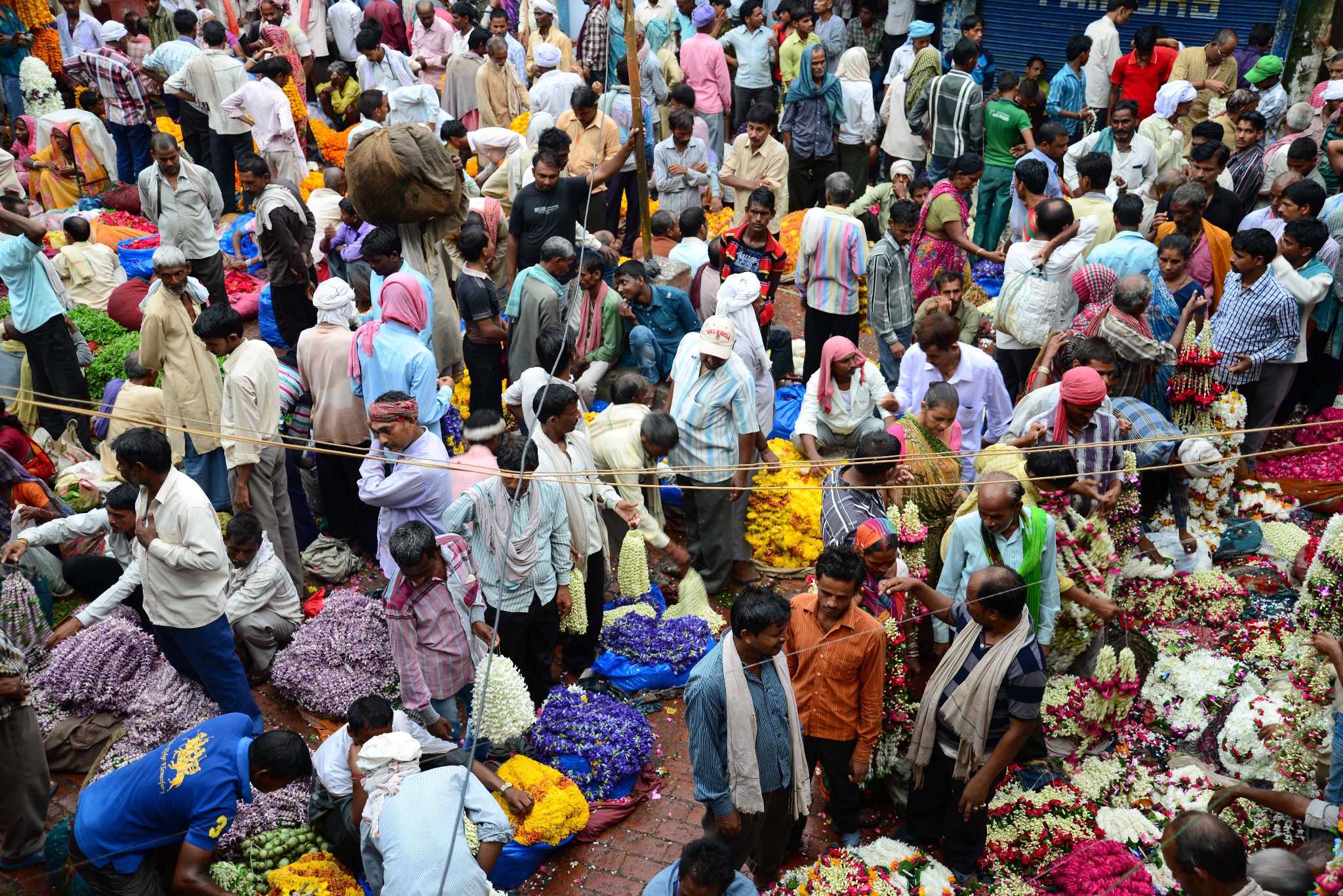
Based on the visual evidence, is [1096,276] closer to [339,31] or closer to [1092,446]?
[1092,446]

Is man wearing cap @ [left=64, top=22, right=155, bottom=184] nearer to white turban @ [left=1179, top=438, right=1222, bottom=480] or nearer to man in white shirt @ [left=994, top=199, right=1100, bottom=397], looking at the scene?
man in white shirt @ [left=994, top=199, right=1100, bottom=397]

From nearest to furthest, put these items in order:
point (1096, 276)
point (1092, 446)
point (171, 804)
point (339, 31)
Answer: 1. point (171, 804)
2. point (1092, 446)
3. point (1096, 276)
4. point (339, 31)

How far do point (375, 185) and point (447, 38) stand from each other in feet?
20.8

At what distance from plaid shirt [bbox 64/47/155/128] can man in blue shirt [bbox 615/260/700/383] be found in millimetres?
Answer: 7561

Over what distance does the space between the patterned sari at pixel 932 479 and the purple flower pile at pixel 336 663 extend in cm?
300

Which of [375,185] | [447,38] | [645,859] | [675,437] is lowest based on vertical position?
[645,859]

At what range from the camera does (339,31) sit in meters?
14.6

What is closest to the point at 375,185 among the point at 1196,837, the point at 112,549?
the point at 112,549

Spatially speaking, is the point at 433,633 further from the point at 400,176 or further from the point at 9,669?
the point at 400,176

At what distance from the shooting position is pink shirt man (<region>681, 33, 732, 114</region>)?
1168 cm

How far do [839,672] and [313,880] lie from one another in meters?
2.44

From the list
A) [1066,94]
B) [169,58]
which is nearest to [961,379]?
[1066,94]

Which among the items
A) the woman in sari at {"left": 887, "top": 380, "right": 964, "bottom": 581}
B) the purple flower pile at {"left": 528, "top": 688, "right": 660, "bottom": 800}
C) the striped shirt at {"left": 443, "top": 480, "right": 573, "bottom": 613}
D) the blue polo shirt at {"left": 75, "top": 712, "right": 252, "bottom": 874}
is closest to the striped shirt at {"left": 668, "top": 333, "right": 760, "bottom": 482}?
the woman in sari at {"left": 887, "top": 380, "right": 964, "bottom": 581}

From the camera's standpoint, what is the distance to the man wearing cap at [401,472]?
213 inches
